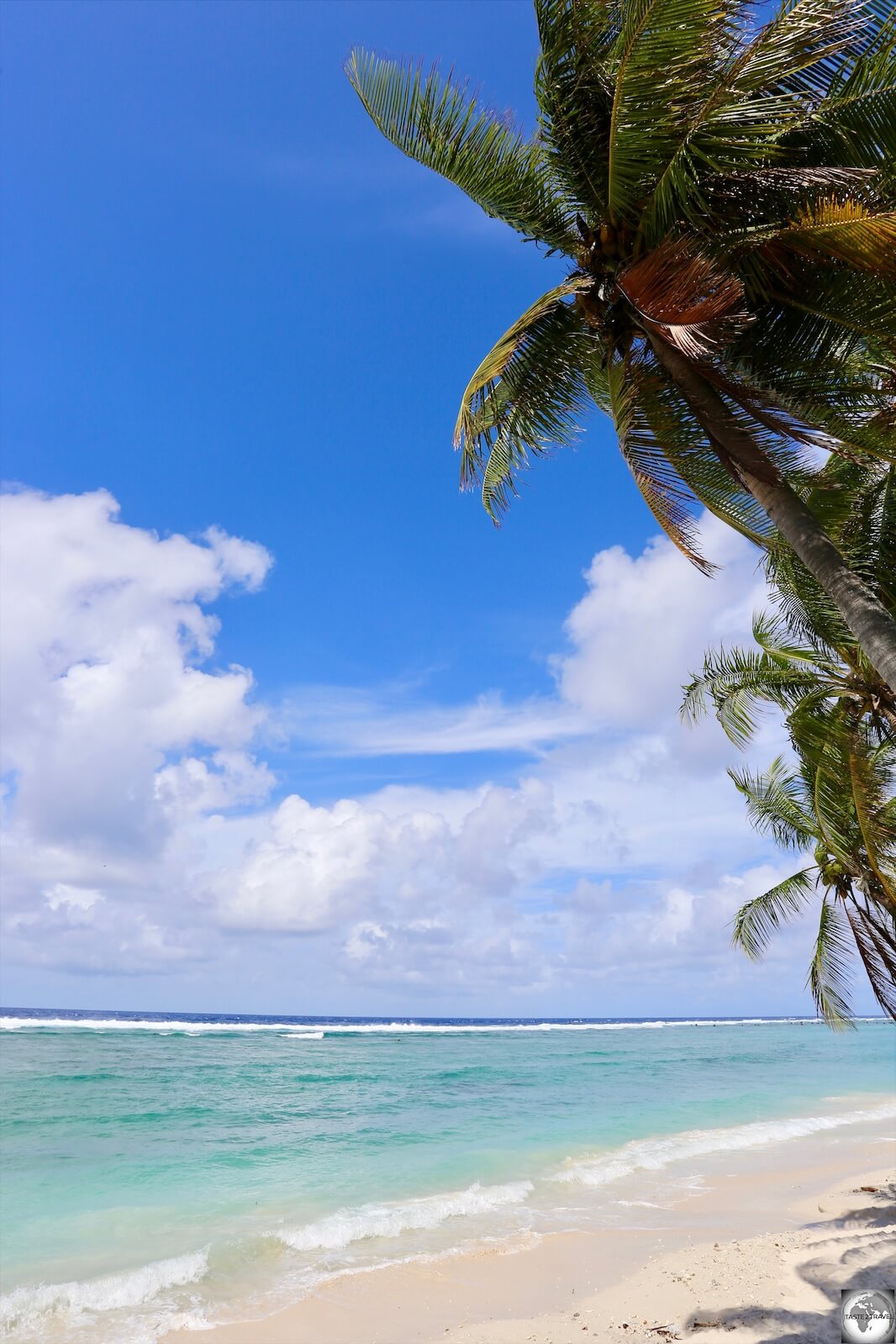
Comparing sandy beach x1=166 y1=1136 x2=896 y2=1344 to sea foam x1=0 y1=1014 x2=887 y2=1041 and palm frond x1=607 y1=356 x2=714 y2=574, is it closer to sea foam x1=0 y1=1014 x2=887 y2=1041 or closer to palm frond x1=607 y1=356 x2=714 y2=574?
palm frond x1=607 y1=356 x2=714 y2=574

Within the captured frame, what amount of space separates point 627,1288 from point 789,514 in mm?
6597

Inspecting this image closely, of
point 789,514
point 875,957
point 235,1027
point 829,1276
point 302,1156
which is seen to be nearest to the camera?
point 789,514

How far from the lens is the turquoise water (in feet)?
25.5

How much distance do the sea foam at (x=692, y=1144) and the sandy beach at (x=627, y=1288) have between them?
8.44 feet

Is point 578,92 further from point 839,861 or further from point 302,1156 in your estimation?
point 302,1156

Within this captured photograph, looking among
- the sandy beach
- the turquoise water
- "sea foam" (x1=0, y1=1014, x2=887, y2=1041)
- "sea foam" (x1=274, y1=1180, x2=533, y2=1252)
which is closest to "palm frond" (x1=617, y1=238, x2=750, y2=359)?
the sandy beach

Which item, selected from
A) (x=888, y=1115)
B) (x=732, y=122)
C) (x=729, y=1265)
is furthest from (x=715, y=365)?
(x=888, y=1115)

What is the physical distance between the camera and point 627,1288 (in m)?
7.14

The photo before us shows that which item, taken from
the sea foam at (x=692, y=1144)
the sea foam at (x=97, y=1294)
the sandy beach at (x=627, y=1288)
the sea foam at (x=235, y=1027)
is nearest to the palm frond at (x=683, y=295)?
the sandy beach at (x=627, y=1288)

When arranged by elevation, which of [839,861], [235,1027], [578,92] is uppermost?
[578,92]

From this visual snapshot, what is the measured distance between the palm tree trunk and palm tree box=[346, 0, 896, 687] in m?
0.01

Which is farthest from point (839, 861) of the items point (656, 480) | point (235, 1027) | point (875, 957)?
point (235, 1027)

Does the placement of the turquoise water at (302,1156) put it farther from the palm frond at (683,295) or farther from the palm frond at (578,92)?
the palm frond at (578,92)

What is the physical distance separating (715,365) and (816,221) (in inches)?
37.7
